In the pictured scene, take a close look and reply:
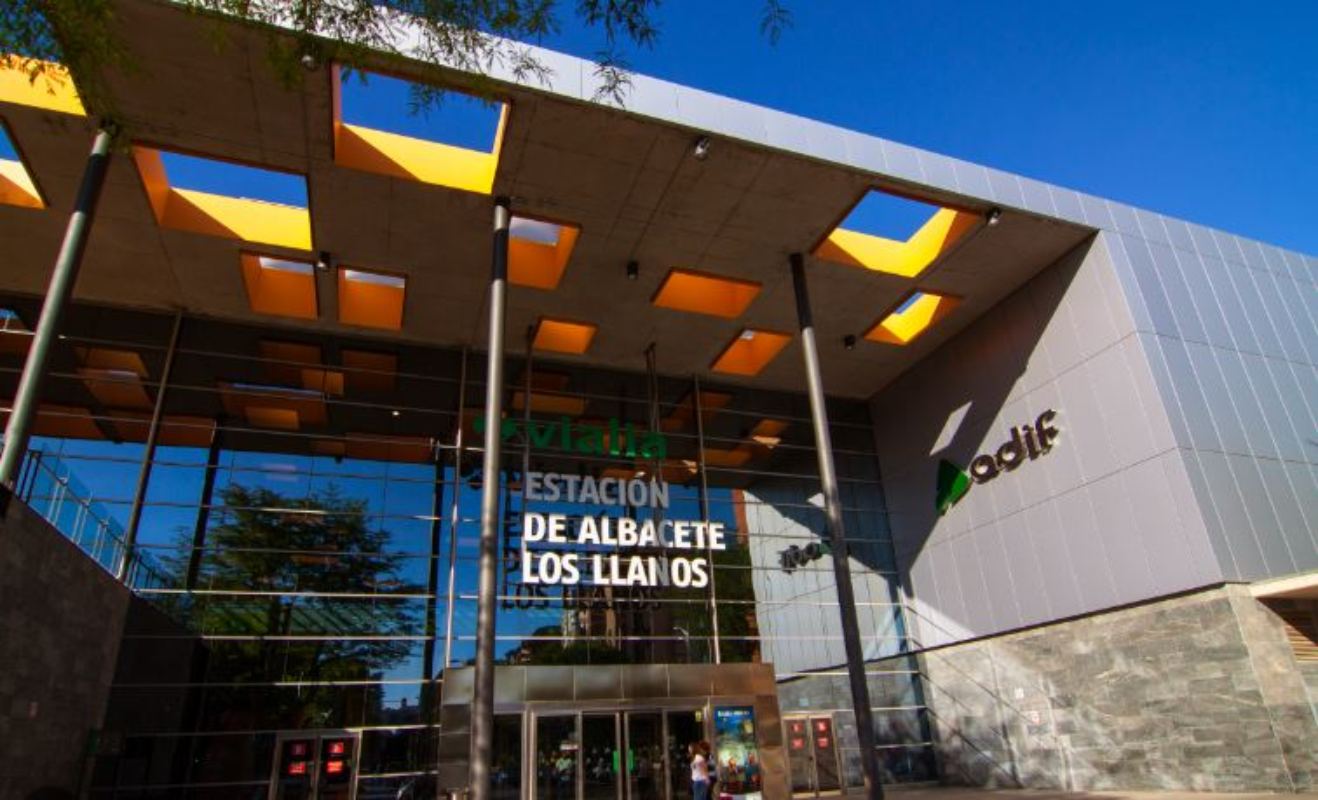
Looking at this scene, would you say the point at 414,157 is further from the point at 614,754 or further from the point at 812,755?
the point at 812,755

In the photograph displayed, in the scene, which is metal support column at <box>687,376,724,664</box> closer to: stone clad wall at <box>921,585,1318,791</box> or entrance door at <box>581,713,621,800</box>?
entrance door at <box>581,713,621,800</box>

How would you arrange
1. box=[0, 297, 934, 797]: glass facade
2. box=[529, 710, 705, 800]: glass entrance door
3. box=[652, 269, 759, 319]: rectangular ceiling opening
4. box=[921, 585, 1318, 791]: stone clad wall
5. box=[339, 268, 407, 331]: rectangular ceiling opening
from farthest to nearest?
box=[652, 269, 759, 319]: rectangular ceiling opening < box=[339, 268, 407, 331]: rectangular ceiling opening < box=[0, 297, 934, 797]: glass facade < box=[529, 710, 705, 800]: glass entrance door < box=[921, 585, 1318, 791]: stone clad wall

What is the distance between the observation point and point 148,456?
16.2 metres

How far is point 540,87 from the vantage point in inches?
479

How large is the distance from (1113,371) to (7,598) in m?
17.3

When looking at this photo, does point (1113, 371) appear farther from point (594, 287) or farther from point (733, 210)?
point (594, 287)

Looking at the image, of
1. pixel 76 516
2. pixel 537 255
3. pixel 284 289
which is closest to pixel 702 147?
pixel 537 255

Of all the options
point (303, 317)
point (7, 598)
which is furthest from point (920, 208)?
point (7, 598)

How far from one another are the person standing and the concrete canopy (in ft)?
29.5

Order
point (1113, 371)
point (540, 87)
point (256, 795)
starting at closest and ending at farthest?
point (540, 87)
point (256, 795)
point (1113, 371)

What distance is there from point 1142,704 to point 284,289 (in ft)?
60.5

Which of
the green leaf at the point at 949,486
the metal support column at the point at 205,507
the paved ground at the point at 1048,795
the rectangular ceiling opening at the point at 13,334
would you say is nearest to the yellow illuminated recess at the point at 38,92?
the rectangular ceiling opening at the point at 13,334

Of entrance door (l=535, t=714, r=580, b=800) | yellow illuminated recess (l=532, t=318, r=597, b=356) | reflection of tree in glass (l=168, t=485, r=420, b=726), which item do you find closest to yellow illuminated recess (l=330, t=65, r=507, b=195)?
yellow illuminated recess (l=532, t=318, r=597, b=356)

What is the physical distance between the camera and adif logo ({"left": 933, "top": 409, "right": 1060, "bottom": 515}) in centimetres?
1688
